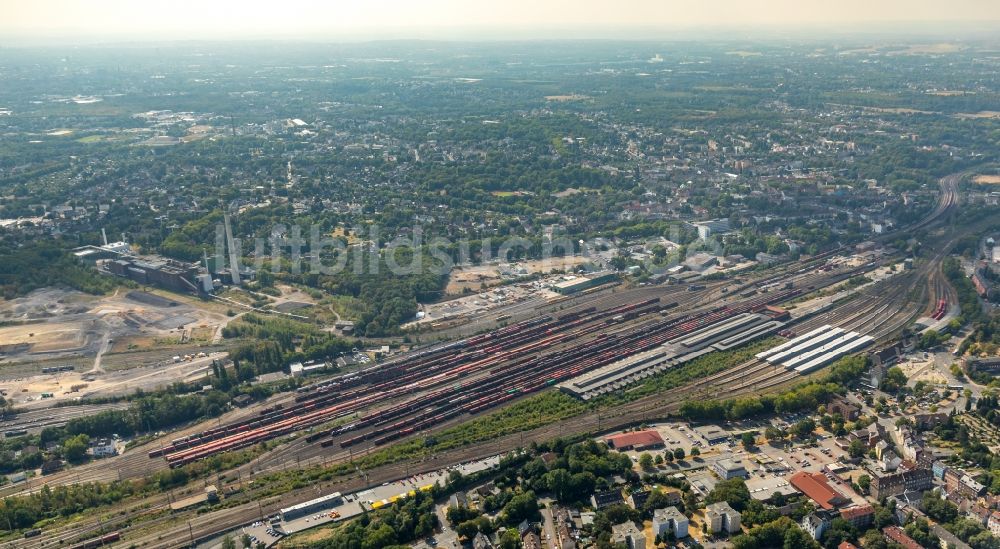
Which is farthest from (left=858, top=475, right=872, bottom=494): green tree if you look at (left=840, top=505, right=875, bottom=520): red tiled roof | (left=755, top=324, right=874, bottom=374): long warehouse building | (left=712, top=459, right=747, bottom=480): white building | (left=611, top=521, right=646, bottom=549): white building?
(left=755, top=324, right=874, bottom=374): long warehouse building

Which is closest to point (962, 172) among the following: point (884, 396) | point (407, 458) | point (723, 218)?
point (723, 218)

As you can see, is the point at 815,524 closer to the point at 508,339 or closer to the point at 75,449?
the point at 508,339

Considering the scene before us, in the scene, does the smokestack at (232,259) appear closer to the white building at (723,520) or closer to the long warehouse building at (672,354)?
the long warehouse building at (672,354)

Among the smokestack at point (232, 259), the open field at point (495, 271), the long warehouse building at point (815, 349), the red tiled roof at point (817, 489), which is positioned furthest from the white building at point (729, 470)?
the smokestack at point (232, 259)

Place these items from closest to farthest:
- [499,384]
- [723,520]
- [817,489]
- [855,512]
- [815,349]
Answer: [723,520]
[855,512]
[817,489]
[499,384]
[815,349]

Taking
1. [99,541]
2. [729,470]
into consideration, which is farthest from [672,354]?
[99,541]

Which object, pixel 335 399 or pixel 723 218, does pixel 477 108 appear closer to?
pixel 723 218
